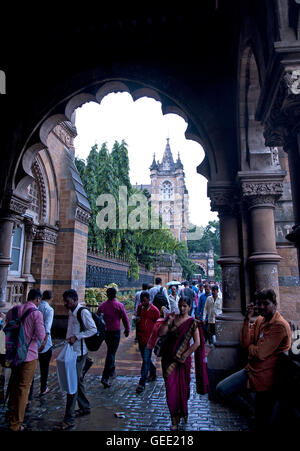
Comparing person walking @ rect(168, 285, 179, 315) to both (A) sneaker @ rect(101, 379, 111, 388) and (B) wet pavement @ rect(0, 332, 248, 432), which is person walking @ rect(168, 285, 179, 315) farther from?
(A) sneaker @ rect(101, 379, 111, 388)

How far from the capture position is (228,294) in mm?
5074

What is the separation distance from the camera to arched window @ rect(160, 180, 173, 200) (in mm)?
72312

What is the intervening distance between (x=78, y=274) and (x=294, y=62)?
8974 mm

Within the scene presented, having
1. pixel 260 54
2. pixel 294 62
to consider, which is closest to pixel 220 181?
pixel 260 54

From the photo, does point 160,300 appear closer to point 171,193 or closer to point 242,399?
point 242,399

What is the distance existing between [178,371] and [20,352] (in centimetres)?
171

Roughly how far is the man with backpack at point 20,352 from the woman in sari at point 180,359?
4.64ft

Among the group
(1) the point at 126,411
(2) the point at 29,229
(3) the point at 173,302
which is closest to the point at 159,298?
(3) the point at 173,302

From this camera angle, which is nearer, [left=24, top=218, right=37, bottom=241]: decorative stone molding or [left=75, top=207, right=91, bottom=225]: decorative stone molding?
[left=24, top=218, right=37, bottom=241]: decorative stone molding

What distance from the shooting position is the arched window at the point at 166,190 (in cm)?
7231

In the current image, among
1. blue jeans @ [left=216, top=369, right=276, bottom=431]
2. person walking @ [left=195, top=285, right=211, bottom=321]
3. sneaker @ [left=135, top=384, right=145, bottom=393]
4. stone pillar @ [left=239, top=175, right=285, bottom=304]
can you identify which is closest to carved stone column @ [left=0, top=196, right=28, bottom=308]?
sneaker @ [left=135, top=384, right=145, bottom=393]

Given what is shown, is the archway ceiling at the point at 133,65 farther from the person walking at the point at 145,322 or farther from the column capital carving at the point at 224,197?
the person walking at the point at 145,322

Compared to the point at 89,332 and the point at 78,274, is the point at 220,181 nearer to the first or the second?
the point at 89,332

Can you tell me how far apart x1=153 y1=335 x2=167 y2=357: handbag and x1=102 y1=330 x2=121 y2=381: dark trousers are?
6.06 feet
